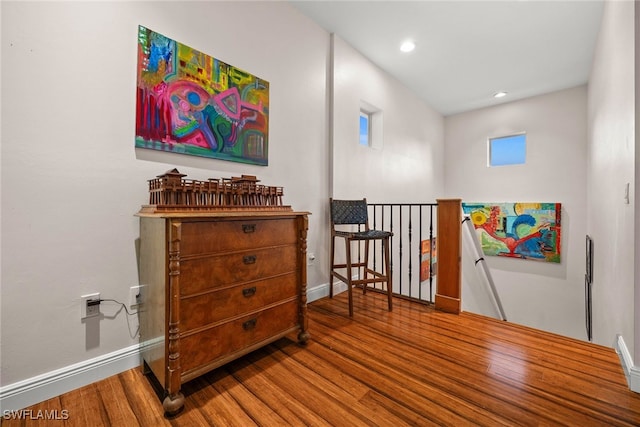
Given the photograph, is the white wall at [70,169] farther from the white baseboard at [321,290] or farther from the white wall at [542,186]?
the white wall at [542,186]

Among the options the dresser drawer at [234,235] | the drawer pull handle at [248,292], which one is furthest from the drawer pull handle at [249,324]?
the dresser drawer at [234,235]

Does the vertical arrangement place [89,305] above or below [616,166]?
below

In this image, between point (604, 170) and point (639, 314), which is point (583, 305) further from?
point (639, 314)

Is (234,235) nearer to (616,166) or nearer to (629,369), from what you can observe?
(629,369)

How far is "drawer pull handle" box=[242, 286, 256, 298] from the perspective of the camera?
151 centimetres

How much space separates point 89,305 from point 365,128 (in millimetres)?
3416

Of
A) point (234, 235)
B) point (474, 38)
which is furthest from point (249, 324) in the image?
point (474, 38)

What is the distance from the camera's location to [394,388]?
1.39m

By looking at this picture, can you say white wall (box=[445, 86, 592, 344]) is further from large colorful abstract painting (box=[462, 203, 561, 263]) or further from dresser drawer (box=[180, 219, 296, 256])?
dresser drawer (box=[180, 219, 296, 256])

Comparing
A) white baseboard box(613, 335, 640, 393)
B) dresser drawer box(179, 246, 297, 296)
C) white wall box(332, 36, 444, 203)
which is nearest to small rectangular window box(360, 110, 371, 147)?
white wall box(332, 36, 444, 203)

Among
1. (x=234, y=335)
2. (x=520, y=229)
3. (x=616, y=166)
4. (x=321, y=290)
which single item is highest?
(x=616, y=166)

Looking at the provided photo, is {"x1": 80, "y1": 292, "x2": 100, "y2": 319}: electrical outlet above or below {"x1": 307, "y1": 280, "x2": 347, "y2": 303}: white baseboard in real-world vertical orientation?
above

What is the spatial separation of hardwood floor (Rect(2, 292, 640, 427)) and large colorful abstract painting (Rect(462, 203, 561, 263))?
3.07 meters

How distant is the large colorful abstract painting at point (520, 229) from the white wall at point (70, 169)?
4955mm
